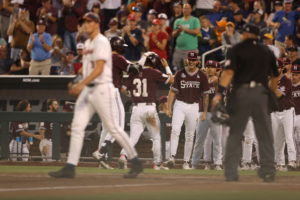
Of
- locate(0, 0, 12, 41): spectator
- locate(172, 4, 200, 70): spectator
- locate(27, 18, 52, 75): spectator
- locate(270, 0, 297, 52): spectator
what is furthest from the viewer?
locate(0, 0, 12, 41): spectator

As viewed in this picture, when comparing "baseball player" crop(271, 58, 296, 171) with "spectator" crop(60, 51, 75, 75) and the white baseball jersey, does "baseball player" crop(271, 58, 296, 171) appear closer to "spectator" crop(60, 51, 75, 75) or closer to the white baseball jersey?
the white baseball jersey

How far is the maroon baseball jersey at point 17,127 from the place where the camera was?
58.5 feet

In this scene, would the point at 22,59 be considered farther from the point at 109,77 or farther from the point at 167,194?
the point at 167,194

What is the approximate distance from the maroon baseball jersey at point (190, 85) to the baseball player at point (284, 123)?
1.43 m

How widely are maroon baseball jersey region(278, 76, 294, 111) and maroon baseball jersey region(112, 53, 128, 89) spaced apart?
10.8 feet

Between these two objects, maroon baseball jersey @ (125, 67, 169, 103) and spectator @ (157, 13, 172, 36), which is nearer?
maroon baseball jersey @ (125, 67, 169, 103)

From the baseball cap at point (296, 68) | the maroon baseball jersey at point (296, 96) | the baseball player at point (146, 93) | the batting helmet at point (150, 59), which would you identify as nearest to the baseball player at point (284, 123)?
the baseball cap at point (296, 68)

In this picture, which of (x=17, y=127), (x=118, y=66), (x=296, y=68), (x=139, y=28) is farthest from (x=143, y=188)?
(x=139, y=28)

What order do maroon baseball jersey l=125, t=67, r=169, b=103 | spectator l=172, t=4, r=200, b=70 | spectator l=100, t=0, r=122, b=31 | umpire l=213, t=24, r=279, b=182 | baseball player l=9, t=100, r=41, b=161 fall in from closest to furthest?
umpire l=213, t=24, r=279, b=182
maroon baseball jersey l=125, t=67, r=169, b=103
baseball player l=9, t=100, r=41, b=161
spectator l=172, t=4, r=200, b=70
spectator l=100, t=0, r=122, b=31

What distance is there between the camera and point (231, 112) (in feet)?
36.4

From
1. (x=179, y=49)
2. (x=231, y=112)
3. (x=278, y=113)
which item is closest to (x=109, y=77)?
(x=231, y=112)

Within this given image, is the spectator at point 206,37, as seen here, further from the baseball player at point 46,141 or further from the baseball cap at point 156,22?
the baseball player at point 46,141

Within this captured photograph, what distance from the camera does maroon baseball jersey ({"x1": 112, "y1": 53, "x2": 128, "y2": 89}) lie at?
1401 cm

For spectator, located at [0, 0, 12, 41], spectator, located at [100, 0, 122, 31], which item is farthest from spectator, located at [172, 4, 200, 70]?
spectator, located at [0, 0, 12, 41]
